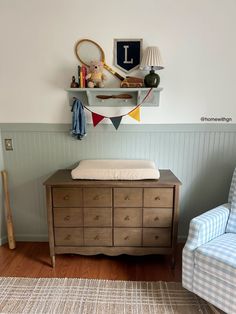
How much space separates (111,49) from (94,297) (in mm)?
1989

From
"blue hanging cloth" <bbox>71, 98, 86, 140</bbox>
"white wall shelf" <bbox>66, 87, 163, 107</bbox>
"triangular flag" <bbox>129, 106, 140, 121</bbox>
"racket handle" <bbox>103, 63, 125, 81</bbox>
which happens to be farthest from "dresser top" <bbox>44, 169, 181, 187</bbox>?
"racket handle" <bbox>103, 63, 125, 81</bbox>

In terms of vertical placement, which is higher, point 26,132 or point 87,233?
point 26,132

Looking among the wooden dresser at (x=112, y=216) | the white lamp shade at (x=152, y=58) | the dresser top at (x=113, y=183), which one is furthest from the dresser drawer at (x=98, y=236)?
the white lamp shade at (x=152, y=58)

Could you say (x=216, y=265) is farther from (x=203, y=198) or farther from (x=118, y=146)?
(x=118, y=146)

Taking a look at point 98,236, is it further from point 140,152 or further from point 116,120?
point 116,120

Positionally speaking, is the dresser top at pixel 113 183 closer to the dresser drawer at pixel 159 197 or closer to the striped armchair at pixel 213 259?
the dresser drawer at pixel 159 197

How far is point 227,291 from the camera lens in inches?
55.2

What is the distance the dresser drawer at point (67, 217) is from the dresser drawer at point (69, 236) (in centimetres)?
4

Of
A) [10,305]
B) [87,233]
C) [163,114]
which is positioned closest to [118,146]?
[163,114]

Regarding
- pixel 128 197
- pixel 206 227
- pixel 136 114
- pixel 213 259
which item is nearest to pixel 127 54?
pixel 136 114

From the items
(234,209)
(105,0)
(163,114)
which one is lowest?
(234,209)

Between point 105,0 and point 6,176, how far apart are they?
1.80 m

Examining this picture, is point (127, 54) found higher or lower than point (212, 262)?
higher

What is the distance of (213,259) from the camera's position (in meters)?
1.45
